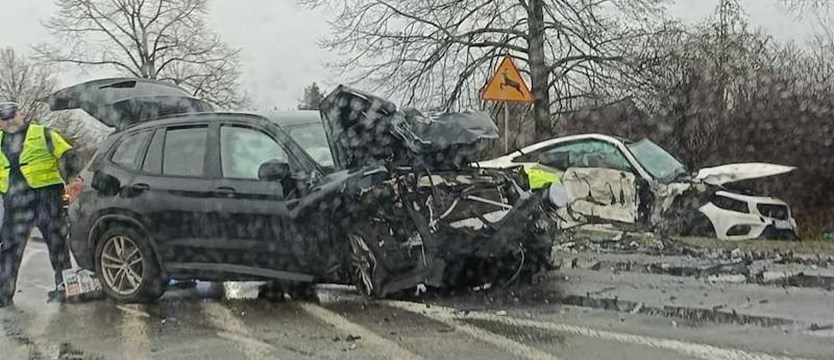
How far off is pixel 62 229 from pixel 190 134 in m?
1.62

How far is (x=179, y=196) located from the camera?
331 inches

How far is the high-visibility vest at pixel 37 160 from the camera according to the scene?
9.08 meters

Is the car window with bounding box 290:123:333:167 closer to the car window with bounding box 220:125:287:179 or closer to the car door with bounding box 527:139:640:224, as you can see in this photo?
the car window with bounding box 220:125:287:179

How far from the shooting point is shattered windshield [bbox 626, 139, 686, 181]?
1325 centimetres

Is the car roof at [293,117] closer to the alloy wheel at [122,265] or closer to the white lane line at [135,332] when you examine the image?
the alloy wheel at [122,265]

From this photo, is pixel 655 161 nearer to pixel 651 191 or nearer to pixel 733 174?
pixel 651 191

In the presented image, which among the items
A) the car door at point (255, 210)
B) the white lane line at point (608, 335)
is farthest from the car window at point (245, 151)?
the white lane line at point (608, 335)

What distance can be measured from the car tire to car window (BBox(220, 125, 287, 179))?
975mm

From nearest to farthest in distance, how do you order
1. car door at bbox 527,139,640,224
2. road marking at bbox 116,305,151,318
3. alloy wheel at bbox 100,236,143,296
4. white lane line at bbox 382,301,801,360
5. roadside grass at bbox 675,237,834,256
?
white lane line at bbox 382,301,801,360 → road marking at bbox 116,305,151,318 → alloy wheel at bbox 100,236,143,296 → roadside grass at bbox 675,237,834,256 → car door at bbox 527,139,640,224

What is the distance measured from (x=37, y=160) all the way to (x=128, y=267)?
1.30m

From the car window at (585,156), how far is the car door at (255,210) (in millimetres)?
6364

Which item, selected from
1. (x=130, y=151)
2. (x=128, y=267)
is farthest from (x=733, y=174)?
(x=128, y=267)

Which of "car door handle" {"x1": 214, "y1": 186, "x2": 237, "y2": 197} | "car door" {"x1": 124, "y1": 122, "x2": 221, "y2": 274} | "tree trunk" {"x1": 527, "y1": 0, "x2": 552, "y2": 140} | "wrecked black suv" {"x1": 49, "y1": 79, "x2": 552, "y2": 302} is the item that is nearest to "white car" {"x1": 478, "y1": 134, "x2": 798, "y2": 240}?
"wrecked black suv" {"x1": 49, "y1": 79, "x2": 552, "y2": 302}

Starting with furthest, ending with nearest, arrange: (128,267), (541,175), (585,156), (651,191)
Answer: (585,156), (651,191), (541,175), (128,267)
